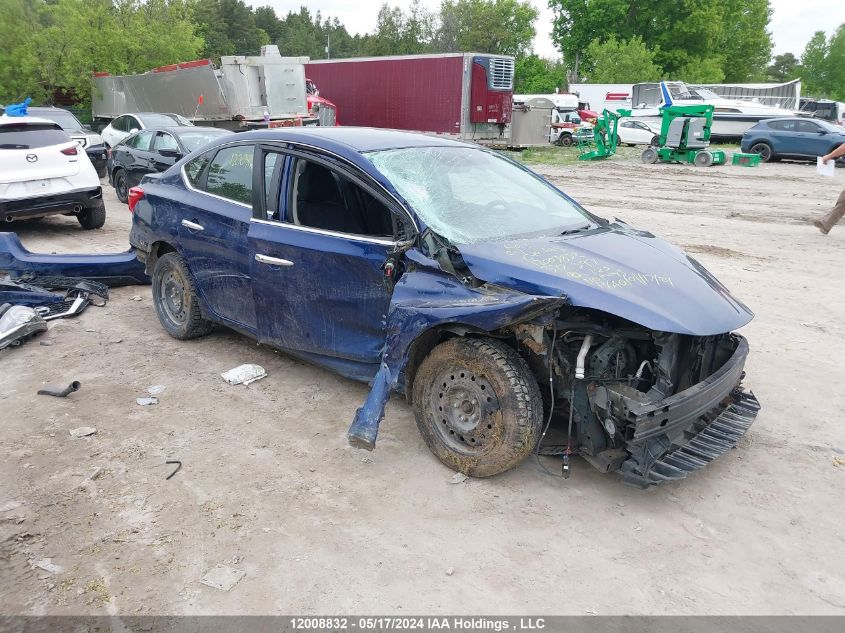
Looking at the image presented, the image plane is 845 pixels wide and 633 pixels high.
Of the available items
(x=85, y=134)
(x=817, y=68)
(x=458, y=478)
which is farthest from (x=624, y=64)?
(x=458, y=478)

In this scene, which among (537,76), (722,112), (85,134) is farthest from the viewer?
(537,76)

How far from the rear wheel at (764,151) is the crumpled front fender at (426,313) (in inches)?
953

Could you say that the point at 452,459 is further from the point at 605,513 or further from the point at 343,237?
the point at 343,237

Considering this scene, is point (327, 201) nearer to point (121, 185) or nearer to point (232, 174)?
point (232, 174)

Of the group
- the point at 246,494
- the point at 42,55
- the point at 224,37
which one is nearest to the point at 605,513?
the point at 246,494

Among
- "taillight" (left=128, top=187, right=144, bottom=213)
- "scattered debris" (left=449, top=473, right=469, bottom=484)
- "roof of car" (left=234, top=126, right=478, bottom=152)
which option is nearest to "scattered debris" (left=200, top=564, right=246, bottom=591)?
"scattered debris" (left=449, top=473, right=469, bottom=484)

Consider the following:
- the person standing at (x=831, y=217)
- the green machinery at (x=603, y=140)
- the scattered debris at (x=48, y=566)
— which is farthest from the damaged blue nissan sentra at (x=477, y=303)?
the green machinery at (x=603, y=140)

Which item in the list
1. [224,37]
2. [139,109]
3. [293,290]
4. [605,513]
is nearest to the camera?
[605,513]

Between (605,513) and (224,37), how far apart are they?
82.4 meters

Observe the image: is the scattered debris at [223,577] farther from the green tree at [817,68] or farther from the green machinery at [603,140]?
the green tree at [817,68]

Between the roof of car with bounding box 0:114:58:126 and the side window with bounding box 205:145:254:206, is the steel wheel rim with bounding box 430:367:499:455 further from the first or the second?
the roof of car with bounding box 0:114:58:126

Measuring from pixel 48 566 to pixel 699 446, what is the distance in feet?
10.9

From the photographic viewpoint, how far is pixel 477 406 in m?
3.62

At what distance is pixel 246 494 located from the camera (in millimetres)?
3637
